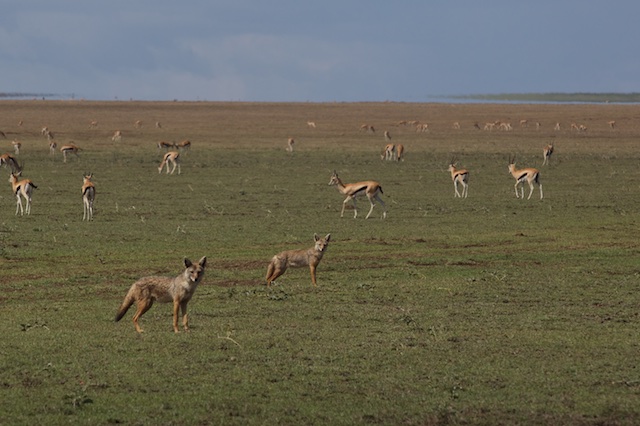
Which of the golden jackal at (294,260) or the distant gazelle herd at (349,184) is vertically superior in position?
the distant gazelle herd at (349,184)

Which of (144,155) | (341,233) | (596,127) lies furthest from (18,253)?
(596,127)

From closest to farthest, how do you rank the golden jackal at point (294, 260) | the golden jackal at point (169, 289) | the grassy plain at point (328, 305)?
the grassy plain at point (328, 305), the golden jackal at point (169, 289), the golden jackal at point (294, 260)

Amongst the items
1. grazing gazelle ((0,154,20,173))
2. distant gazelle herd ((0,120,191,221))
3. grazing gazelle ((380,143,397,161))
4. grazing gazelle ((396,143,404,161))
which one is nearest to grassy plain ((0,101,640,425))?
distant gazelle herd ((0,120,191,221))

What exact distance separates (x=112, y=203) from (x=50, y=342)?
18927 mm

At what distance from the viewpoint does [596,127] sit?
76.9 metres

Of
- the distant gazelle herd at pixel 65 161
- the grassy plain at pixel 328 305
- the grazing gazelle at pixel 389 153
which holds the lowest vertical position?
the grassy plain at pixel 328 305

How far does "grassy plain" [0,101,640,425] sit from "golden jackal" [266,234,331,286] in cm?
32

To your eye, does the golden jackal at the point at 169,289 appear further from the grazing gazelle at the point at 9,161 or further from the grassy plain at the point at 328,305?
the grazing gazelle at the point at 9,161

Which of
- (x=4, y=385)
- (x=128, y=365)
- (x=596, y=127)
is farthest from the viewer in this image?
(x=596, y=127)

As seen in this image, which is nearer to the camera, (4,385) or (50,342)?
(4,385)

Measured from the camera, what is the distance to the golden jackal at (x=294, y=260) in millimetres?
17391

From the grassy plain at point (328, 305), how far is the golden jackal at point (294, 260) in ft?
1.05

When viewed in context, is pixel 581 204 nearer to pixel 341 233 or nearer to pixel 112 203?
pixel 341 233

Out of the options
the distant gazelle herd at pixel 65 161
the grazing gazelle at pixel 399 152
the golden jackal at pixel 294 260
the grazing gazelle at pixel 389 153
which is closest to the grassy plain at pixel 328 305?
the golden jackal at pixel 294 260
